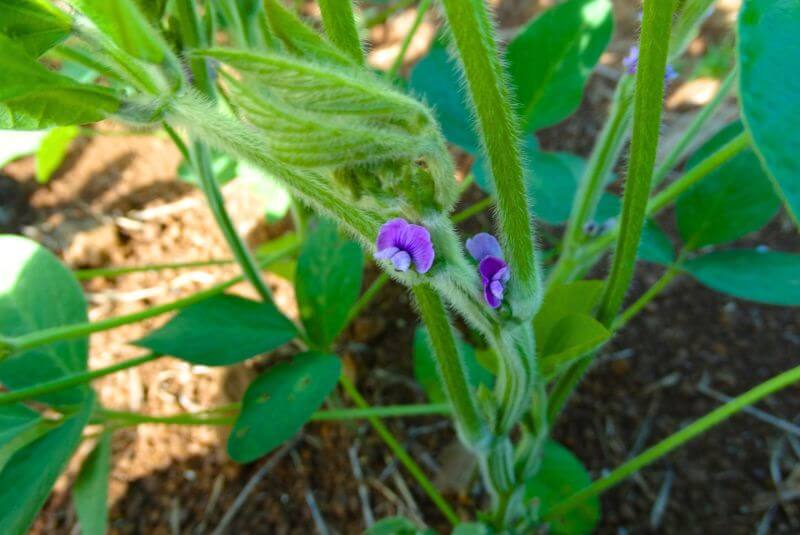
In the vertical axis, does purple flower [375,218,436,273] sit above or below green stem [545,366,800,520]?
above

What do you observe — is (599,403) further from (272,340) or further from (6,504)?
(6,504)

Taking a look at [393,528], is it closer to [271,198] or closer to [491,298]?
[491,298]

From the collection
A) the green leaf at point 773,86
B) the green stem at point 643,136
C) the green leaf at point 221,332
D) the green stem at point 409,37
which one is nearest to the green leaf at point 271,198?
the green stem at point 409,37

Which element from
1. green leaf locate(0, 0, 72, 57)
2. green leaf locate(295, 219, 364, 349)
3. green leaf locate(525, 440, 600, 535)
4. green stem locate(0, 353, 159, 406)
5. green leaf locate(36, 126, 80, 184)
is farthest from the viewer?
green leaf locate(36, 126, 80, 184)

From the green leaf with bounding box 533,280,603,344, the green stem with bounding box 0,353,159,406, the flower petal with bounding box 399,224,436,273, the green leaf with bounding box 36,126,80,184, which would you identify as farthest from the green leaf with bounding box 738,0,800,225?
the green leaf with bounding box 36,126,80,184

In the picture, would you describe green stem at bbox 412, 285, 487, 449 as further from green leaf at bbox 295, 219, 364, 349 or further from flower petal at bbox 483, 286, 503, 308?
green leaf at bbox 295, 219, 364, 349

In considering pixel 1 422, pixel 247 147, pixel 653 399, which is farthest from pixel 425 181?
pixel 653 399
